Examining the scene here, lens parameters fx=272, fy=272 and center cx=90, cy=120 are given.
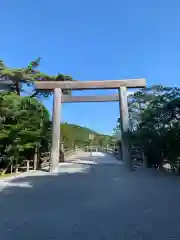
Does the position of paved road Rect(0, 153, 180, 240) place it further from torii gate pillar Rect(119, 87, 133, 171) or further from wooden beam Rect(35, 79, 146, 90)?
wooden beam Rect(35, 79, 146, 90)

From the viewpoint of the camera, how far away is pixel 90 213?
5.13 metres

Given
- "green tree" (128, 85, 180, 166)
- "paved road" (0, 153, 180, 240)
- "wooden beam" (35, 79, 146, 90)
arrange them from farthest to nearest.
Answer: "wooden beam" (35, 79, 146, 90), "green tree" (128, 85, 180, 166), "paved road" (0, 153, 180, 240)

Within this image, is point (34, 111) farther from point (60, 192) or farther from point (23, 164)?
point (60, 192)

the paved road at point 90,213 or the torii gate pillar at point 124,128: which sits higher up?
the torii gate pillar at point 124,128

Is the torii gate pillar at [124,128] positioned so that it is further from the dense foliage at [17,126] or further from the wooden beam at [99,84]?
the dense foliage at [17,126]

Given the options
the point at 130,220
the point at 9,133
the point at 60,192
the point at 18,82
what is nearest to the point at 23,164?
the point at 9,133

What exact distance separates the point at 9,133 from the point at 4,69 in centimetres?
557

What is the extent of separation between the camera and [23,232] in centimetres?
401

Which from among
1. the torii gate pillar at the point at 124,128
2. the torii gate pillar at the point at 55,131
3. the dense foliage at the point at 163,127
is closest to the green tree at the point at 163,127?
the dense foliage at the point at 163,127

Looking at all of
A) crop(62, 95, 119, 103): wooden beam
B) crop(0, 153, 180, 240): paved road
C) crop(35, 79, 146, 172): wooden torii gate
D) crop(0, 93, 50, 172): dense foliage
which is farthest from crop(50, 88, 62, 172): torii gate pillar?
crop(0, 153, 180, 240): paved road

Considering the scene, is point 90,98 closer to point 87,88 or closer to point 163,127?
point 87,88

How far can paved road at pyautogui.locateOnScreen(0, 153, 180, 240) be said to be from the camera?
3.93 metres

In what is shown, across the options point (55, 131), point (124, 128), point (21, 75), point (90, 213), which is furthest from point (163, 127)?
point (21, 75)

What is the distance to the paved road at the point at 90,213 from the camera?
3.93 metres
